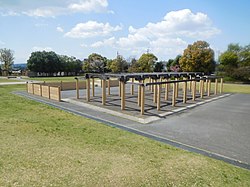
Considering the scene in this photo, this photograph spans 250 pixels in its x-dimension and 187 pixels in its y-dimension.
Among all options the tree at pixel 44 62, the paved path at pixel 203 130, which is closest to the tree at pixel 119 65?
the tree at pixel 44 62

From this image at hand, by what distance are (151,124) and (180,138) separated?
1.96 metres

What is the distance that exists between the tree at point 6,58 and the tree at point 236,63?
1921 inches

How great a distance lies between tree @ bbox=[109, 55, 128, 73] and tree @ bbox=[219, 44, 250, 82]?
72.9 feet

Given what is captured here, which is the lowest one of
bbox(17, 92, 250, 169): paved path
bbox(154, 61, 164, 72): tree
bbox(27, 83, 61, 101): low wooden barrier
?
bbox(17, 92, 250, 169): paved path

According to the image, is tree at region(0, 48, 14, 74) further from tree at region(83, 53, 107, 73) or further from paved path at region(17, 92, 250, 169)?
paved path at region(17, 92, 250, 169)

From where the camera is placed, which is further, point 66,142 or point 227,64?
point 227,64

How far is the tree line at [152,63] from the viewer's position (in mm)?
35906

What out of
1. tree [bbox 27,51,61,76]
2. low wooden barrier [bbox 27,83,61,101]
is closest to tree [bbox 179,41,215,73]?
low wooden barrier [bbox 27,83,61,101]

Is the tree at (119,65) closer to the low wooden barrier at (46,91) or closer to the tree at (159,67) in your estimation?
the tree at (159,67)

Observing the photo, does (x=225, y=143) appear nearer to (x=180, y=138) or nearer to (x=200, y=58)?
(x=180, y=138)

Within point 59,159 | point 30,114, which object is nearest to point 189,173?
point 59,159

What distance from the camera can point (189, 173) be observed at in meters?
4.68

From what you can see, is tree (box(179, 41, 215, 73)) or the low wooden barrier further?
tree (box(179, 41, 215, 73))

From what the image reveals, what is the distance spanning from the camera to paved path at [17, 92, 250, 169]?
6.17 m
